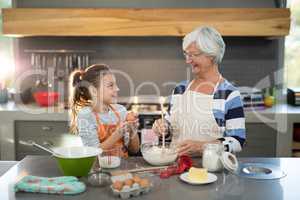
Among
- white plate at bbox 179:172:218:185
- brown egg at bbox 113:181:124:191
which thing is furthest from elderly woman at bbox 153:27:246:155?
brown egg at bbox 113:181:124:191

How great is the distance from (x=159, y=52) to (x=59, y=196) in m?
2.68

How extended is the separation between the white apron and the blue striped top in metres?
0.03

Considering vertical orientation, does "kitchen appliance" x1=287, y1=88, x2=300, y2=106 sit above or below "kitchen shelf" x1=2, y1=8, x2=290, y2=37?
below

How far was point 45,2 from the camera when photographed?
13.5 feet

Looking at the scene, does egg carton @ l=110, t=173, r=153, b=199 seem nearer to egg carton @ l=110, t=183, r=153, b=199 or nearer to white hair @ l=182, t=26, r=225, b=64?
egg carton @ l=110, t=183, r=153, b=199

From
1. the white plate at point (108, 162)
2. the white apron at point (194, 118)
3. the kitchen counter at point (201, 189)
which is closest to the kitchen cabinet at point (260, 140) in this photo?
the white apron at point (194, 118)

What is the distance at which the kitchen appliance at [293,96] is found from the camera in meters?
3.93

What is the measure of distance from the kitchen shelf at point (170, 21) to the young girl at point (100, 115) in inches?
50.6

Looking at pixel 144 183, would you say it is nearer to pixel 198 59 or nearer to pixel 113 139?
pixel 113 139

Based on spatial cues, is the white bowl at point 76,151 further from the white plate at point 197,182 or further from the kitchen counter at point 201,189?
the white plate at point 197,182

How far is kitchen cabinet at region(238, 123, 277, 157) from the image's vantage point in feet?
11.8

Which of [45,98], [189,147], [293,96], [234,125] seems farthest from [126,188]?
[293,96]

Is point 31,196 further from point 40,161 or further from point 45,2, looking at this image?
point 45,2

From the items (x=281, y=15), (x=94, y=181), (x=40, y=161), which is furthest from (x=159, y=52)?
(x=94, y=181)
